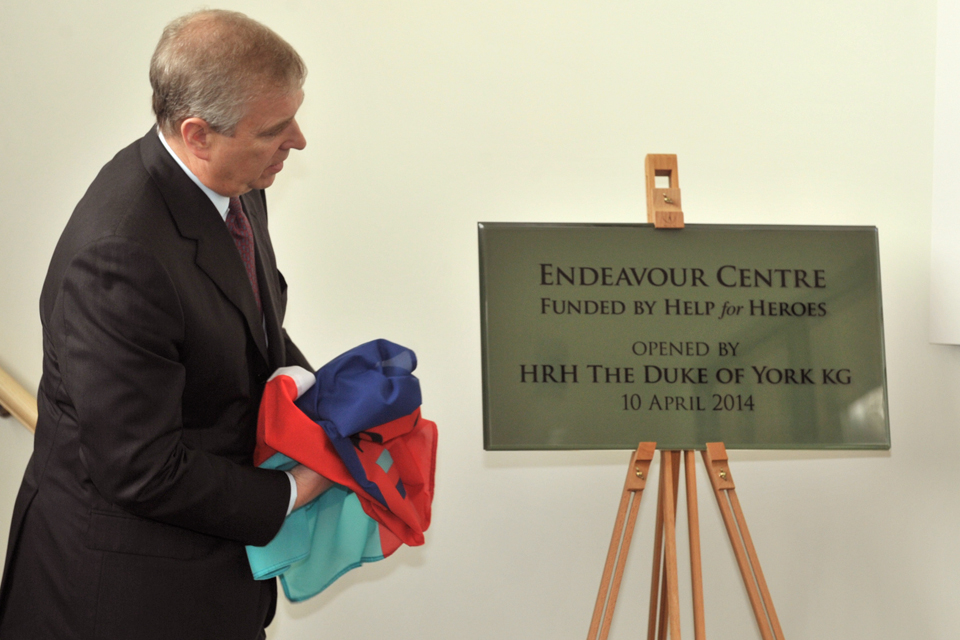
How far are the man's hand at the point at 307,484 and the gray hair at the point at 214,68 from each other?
0.52 metres

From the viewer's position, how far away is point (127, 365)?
3.14 feet

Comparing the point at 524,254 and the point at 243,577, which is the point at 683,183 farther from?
the point at 243,577

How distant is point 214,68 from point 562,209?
1.35 metres

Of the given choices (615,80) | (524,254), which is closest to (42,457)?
(524,254)

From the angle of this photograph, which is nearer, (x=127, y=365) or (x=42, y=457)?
(x=127, y=365)

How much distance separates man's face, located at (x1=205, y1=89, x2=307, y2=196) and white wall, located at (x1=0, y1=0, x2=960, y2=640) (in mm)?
1066

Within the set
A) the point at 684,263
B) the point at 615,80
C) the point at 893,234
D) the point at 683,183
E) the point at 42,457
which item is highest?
the point at 615,80

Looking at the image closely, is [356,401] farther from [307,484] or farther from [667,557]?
[667,557]

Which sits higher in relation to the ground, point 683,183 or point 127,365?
point 683,183

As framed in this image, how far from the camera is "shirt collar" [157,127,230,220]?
1.12 meters

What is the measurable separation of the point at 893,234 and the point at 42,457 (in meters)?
2.23

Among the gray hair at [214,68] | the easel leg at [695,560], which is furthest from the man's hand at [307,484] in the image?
the easel leg at [695,560]

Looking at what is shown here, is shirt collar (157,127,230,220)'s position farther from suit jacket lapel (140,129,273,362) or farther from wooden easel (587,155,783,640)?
wooden easel (587,155,783,640)

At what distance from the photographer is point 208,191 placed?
115 cm
